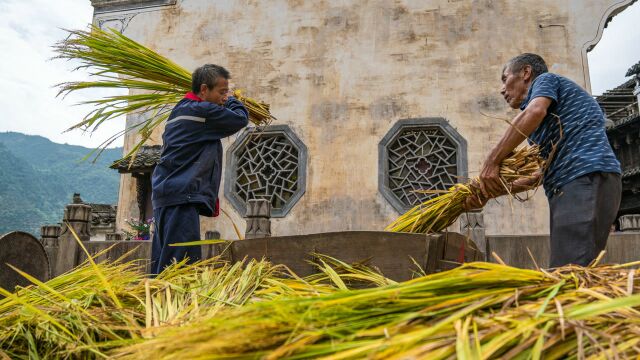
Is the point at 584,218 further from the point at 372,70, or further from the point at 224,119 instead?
the point at 372,70

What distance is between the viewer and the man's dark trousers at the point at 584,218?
6.70 feet

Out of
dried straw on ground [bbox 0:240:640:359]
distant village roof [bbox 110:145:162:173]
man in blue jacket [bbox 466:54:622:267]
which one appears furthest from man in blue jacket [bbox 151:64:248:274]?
distant village roof [bbox 110:145:162:173]

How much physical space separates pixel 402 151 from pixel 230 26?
3.86 metres

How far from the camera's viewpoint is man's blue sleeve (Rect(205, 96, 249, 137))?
2.78 meters

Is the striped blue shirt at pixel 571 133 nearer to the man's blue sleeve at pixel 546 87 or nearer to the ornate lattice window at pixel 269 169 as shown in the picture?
the man's blue sleeve at pixel 546 87

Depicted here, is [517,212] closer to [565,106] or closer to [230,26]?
[565,106]

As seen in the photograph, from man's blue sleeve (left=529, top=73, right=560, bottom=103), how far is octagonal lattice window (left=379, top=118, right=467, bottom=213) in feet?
16.6

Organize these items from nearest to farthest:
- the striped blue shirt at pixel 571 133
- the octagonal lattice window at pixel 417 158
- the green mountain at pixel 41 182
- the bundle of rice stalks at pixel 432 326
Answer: the bundle of rice stalks at pixel 432 326 < the striped blue shirt at pixel 571 133 < the octagonal lattice window at pixel 417 158 < the green mountain at pixel 41 182

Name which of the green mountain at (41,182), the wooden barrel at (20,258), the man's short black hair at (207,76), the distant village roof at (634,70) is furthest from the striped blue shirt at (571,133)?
the green mountain at (41,182)

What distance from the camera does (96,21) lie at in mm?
8750

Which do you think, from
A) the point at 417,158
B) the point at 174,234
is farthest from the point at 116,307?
the point at 417,158

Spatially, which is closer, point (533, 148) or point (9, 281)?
point (533, 148)

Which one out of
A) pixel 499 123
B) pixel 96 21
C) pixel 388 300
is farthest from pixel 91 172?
pixel 388 300

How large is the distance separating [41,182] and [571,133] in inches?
2392
